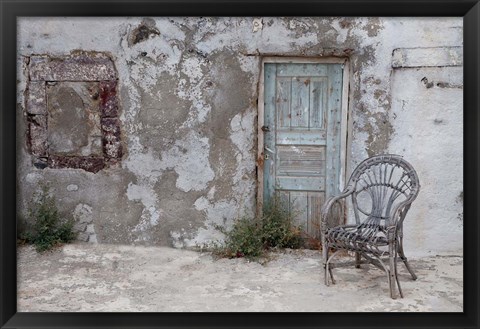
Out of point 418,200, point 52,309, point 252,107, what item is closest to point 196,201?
point 252,107

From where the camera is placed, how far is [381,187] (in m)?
4.45

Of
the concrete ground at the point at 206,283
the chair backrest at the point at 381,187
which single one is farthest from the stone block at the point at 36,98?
the chair backrest at the point at 381,187

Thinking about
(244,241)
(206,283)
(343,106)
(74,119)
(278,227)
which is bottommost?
(206,283)

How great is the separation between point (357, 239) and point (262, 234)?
104cm

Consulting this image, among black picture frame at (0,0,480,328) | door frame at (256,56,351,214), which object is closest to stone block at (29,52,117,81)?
door frame at (256,56,351,214)

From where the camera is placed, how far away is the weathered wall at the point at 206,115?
4.55 metres

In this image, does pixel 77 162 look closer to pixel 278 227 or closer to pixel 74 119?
pixel 74 119

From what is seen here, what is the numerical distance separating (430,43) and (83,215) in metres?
3.45

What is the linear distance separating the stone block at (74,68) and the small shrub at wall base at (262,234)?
1.78 metres

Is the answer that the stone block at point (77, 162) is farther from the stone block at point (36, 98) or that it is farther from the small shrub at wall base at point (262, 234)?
the small shrub at wall base at point (262, 234)

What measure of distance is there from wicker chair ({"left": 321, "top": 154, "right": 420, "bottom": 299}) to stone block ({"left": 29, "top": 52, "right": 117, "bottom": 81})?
2.32m

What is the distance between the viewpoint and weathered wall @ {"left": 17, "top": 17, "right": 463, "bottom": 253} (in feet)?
14.9
